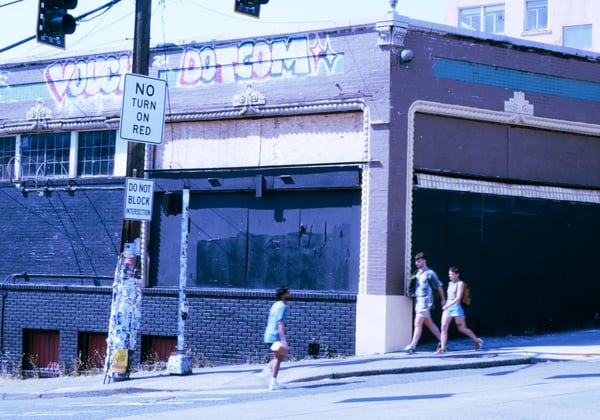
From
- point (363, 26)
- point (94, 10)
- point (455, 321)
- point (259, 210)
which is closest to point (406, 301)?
point (455, 321)

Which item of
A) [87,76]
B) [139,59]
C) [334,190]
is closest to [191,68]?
[87,76]

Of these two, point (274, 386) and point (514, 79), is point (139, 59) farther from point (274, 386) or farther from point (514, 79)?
point (514, 79)

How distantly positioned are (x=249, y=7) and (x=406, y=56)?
514 cm

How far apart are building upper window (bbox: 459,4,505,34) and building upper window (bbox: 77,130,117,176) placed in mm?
24635

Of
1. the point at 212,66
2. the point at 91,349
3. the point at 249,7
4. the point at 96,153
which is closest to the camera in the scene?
the point at 249,7

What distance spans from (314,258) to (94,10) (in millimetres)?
6520

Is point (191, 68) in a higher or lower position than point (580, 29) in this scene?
lower

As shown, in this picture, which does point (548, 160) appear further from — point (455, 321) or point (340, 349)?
point (340, 349)

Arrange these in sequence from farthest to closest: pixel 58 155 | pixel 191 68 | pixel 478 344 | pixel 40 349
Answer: pixel 58 155 → pixel 40 349 → pixel 191 68 → pixel 478 344

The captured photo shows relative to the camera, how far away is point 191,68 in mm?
21547

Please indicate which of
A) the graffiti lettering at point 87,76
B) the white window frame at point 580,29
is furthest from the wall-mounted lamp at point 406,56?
the white window frame at point 580,29

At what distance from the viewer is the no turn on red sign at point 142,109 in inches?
669

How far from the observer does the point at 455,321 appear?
60.5 ft

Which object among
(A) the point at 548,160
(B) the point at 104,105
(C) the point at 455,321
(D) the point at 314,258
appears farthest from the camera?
(B) the point at 104,105
